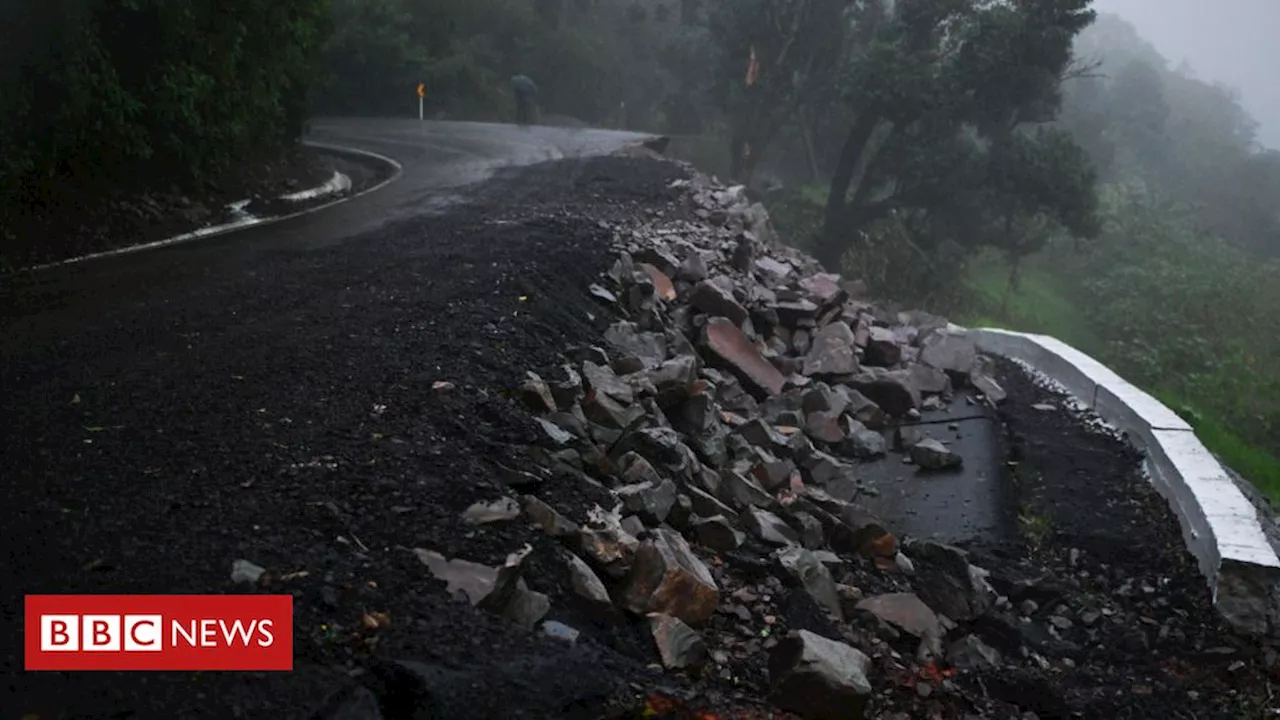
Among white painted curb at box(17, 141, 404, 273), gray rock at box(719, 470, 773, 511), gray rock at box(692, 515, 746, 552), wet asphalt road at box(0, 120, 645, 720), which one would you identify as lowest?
gray rock at box(719, 470, 773, 511)

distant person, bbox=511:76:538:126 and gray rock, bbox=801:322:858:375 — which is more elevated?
distant person, bbox=511:76:538:126

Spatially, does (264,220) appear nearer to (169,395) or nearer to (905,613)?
(169,395)

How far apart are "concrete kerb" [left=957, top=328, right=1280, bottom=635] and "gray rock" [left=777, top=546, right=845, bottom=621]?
8.22 ft

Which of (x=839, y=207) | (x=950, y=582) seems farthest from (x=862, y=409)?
(x=839, y=207)

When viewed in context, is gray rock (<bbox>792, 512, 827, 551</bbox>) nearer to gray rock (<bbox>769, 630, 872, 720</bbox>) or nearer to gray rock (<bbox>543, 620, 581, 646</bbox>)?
gray rock (<bbox>769, 630, 872, 720</bbox>)

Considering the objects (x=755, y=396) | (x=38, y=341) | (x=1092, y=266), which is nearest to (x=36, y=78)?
(x=38, y=341)

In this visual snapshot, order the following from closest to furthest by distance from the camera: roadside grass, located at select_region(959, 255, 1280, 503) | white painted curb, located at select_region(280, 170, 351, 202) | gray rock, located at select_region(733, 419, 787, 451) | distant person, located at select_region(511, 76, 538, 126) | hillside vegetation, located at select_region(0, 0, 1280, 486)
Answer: gray rock, located at select_region(733, 419, 787, 451) < hillside vegetation, located at select_region(0, 0, 1280, 486) < white painted curb, located at select_region(280, 170, 351, 202) < distant person, located at select_region(511, 76, 538, 126) < roadside grass, located at select_region(959, 255, 1280, 503)

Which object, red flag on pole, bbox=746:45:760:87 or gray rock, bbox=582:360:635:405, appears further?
red flag on pole, bbox=746:45:760:87

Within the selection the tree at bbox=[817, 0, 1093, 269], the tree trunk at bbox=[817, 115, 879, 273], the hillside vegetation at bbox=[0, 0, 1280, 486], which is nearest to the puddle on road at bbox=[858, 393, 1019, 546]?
the hillside vegetation at bbox=[0, 0, 1280, 486]

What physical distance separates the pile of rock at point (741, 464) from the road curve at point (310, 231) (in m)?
3.05

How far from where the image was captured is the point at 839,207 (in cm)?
2569

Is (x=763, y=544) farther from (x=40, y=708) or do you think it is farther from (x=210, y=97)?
(x=210, y=97)

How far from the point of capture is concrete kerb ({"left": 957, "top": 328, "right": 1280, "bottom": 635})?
5855 millimetres

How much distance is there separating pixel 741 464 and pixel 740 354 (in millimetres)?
2504
